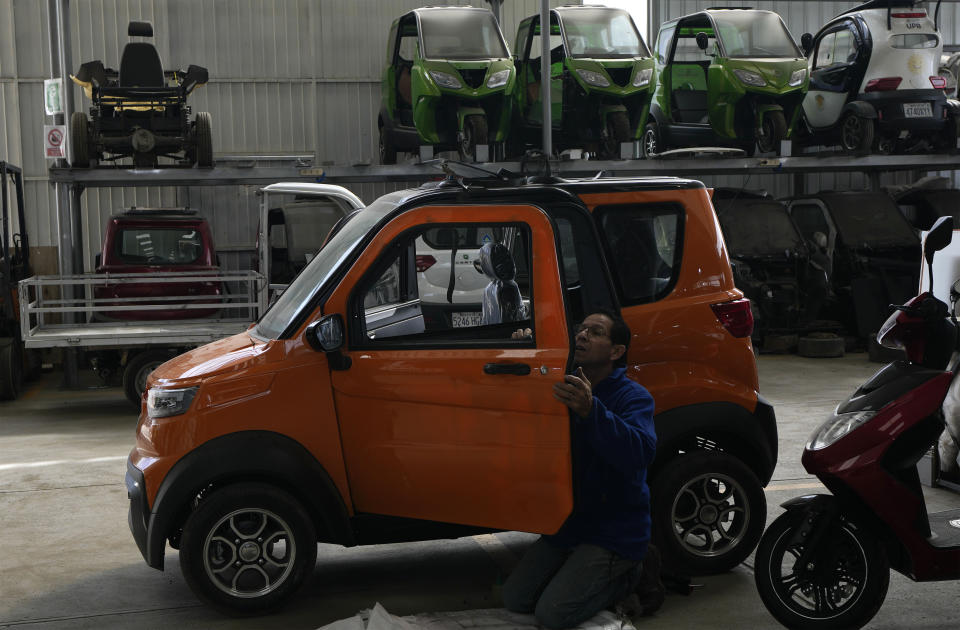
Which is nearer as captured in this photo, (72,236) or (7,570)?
(7,570)

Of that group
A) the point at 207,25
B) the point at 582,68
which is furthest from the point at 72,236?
the point at 582,68

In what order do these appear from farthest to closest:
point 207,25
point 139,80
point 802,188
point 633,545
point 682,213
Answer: point 802,188
point 207,25
point 139,80
point 682,213
point 633,545

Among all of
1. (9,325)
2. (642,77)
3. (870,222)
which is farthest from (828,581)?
(870,222)

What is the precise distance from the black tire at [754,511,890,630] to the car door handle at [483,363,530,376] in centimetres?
112

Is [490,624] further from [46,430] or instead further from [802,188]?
[802,188]

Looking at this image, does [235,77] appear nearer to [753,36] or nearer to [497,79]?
[497,79]

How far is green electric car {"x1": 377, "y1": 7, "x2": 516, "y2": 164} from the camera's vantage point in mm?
12453

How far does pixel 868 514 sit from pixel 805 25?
1657 centimetres

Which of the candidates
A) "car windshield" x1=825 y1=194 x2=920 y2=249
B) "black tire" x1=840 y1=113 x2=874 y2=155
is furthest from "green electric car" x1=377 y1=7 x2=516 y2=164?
"black tire" x1=840 y1=113 x2=874 y2=155

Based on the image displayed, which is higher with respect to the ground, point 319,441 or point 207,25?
point 207,25

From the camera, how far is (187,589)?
4840 mm

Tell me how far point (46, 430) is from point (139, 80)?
4814 mm

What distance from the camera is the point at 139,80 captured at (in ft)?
39.8

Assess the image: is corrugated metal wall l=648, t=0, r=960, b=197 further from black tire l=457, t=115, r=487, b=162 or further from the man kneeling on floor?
the man kneeling on floor
